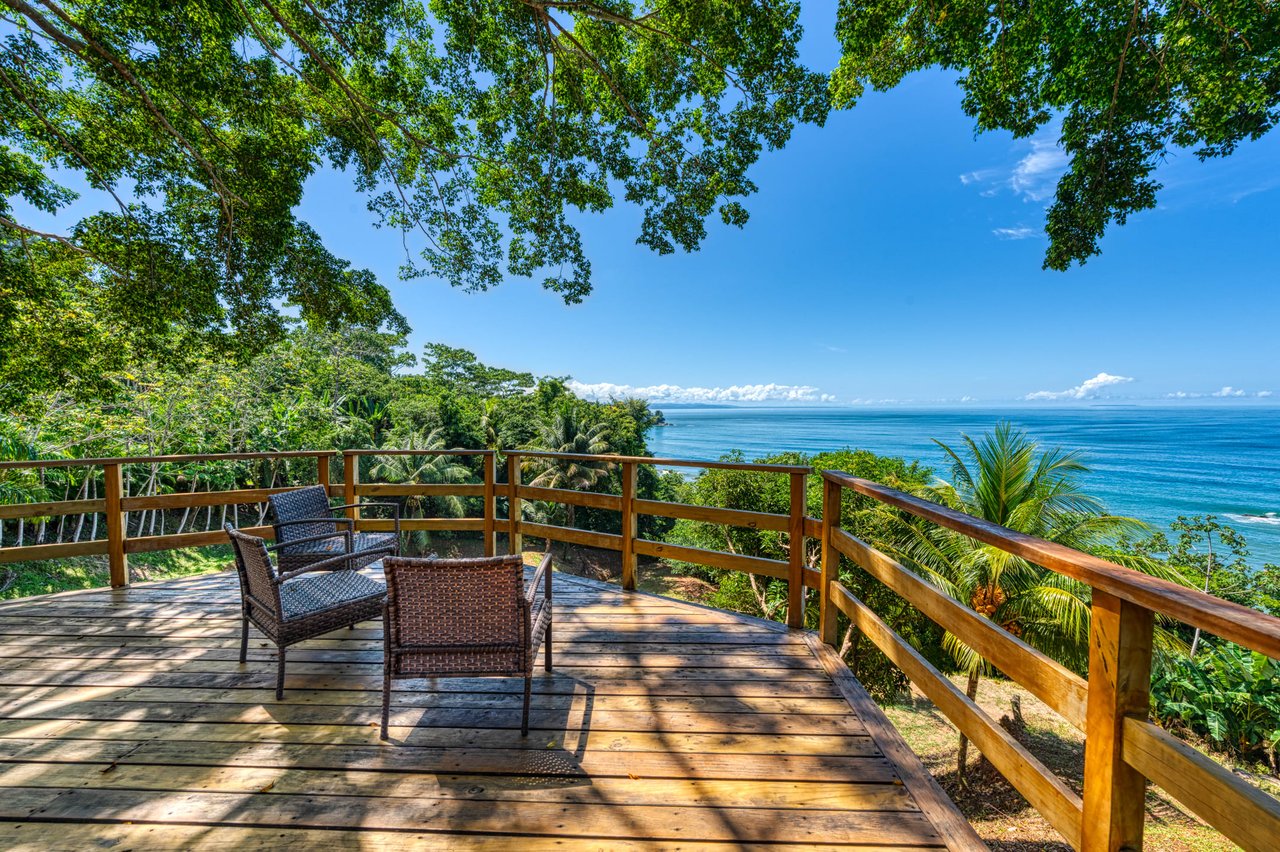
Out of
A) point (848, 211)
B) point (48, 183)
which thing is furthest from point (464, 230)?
point (848, 211)

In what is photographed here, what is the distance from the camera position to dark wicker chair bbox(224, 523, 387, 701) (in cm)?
226

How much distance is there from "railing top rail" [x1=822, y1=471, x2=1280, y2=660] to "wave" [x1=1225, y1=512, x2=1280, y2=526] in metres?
37.8

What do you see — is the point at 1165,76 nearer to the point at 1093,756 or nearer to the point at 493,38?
the point at 1093,756

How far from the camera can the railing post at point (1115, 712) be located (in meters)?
1.02

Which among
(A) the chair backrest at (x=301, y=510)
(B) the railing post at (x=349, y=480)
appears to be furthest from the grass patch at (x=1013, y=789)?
(B) the railing post at (x=349, y=480)

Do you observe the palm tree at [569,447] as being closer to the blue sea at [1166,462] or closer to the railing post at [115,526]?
the blue sea at [1166,462]

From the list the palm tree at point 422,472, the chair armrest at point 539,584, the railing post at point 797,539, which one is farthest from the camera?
the palm tree at point 422,472

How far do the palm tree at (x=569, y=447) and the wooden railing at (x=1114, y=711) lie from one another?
21375 mm

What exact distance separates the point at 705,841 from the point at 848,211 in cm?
2237

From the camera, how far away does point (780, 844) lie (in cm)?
146

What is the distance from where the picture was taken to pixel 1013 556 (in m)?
6.07

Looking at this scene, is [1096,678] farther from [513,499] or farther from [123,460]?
[123,460]

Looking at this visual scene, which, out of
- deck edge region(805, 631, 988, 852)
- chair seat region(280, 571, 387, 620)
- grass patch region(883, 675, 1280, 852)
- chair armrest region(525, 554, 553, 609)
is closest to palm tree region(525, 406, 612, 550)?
grass patch region(883, 675, 1280, 852)

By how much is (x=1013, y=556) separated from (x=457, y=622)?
6890 millimetres
